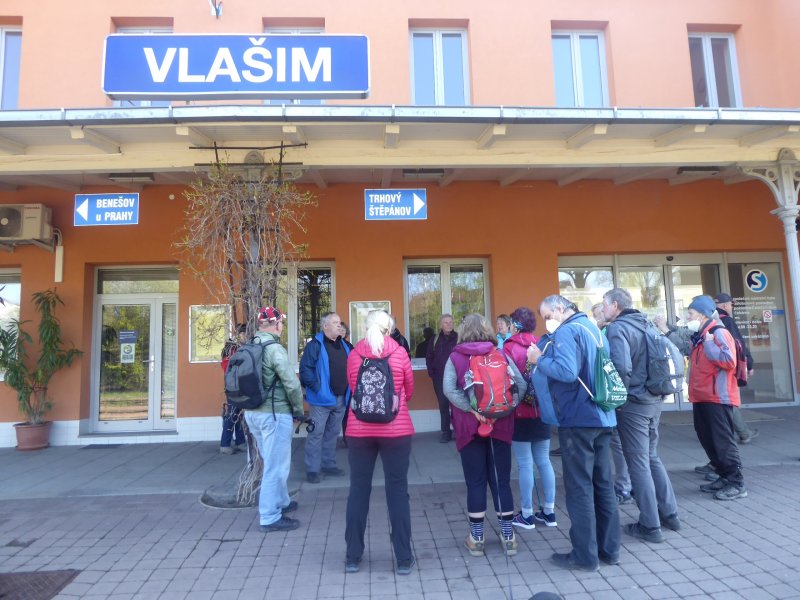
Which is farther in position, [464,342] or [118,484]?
[118,484]

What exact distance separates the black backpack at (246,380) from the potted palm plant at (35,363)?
4.80 metres

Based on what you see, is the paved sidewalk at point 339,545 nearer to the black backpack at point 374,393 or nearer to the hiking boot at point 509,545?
the hiking boot at point 509,545

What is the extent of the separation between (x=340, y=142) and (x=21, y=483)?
5466 millimetres

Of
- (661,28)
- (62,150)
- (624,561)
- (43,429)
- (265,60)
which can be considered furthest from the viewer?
(661,28)

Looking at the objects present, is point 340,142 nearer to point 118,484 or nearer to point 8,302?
point 118,484

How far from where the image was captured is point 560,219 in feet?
27.1

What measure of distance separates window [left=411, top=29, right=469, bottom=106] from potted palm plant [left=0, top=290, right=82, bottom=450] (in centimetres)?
668

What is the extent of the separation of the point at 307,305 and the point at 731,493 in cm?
610

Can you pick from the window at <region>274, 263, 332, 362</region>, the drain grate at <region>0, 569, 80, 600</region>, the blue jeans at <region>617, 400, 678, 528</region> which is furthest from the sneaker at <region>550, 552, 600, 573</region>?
the window at <region>274, 263, 332, 362</region>

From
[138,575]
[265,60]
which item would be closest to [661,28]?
[265,60]

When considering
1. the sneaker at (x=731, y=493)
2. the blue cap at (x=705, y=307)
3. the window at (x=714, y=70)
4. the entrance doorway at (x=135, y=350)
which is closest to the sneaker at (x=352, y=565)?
the sneaker at (x=731, y=493)

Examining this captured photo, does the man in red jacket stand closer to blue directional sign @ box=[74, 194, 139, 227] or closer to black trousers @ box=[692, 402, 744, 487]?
black trousers @ box=[692, 402, 744, 487]

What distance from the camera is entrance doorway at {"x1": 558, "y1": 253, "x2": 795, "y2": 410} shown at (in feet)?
28.5

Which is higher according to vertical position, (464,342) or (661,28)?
(661,28)
